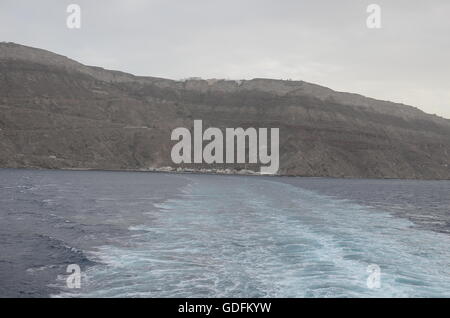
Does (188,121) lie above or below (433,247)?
above

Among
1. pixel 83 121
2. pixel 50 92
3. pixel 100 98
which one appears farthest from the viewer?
pixel 100 98

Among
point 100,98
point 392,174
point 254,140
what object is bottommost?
point 392,174

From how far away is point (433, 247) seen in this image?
25266 mm

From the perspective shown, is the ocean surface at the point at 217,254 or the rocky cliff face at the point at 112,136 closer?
the ocean surface at the point at 217,254

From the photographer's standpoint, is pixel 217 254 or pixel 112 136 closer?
pixel 217 254

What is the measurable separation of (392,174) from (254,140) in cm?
5260

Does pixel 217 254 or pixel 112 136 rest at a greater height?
pixel 112 136

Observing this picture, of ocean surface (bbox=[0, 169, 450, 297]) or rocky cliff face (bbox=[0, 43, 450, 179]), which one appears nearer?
ocean surface (bbox=[0, 169, 450, 297])

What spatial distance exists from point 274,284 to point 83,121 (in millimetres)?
154346

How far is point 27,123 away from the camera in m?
149

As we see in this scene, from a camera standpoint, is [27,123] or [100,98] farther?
[100,98]
